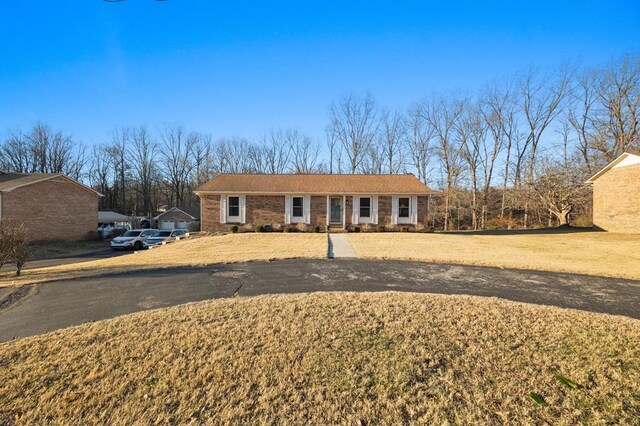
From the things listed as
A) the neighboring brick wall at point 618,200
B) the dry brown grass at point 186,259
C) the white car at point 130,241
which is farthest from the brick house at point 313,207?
the neighboring brick wall at point 618,200

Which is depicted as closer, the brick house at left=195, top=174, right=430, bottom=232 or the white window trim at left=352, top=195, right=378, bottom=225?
the brick house at left=195, top=174, right=430, bottom=232

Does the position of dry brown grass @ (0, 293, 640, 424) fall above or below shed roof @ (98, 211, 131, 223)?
below

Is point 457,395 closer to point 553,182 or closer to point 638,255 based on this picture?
point 638,255

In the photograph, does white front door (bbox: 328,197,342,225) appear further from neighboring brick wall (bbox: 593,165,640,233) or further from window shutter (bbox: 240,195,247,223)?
neighboring brick wall (bbox: 593,165,640,233)

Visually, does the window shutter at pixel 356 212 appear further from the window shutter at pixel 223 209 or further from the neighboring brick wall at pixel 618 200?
the neighboring brick wall at pixel 618 200

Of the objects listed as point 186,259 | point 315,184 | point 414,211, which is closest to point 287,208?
point 315,184

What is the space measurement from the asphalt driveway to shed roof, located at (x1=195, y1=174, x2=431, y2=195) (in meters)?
11.8

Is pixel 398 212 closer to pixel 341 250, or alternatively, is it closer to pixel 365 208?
pixel 365 208

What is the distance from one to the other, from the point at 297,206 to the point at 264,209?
2.37 meters

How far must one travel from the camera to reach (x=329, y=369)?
10.0 ft

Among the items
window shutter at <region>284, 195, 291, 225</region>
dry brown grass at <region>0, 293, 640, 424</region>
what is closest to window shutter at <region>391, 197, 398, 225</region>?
window shutter at <region>284, 195, 291, 225</region>

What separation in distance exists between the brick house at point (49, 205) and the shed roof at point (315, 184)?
13873mm

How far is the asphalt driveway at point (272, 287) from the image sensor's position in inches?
211

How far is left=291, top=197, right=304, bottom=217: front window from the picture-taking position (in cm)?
2075
